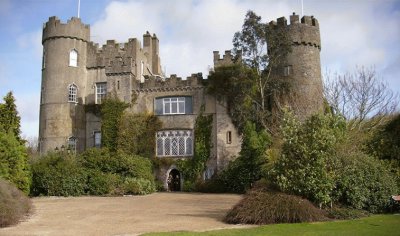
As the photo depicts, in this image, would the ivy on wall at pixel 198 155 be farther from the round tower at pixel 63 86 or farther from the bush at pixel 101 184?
the round tower at pixel 63 86

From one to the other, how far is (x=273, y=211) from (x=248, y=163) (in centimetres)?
1460

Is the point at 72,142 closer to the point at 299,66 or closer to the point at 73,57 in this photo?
the point at 73,57

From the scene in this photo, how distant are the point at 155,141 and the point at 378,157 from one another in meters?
18.1

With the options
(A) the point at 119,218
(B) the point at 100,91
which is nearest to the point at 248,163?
(A) the point at 119,218

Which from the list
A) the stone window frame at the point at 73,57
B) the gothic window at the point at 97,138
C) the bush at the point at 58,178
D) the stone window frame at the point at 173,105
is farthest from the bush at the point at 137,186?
the stone window frame at the point at 73,57

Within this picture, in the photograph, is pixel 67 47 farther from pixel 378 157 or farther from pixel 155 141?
pixel 378 157

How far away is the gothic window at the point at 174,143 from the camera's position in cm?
3338

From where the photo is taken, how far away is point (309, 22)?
32.9 m

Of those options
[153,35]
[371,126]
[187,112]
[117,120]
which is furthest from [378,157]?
[153,35]

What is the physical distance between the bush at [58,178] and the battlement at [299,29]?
18.6 m

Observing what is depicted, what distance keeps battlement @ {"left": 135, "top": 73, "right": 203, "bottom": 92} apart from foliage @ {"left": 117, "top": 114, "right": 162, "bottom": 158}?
2623 millimetres

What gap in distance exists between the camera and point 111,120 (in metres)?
32.8

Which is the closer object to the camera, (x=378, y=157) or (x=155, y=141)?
(x=378, y=157)

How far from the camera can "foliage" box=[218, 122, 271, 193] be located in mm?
28219
